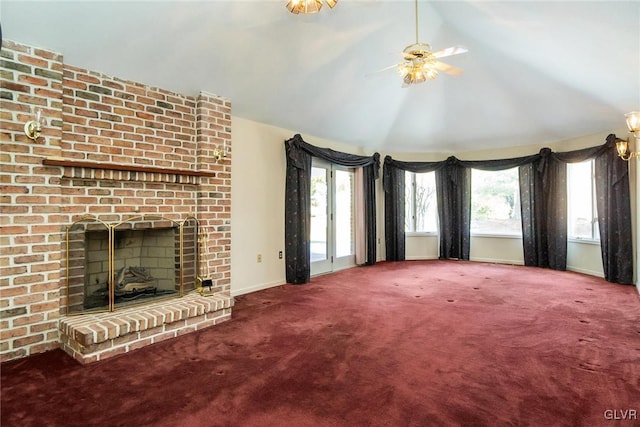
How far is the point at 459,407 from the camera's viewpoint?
1909 mm

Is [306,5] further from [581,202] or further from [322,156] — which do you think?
[581,202]

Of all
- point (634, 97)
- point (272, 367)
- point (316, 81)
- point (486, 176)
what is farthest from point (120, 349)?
point (486, 176)

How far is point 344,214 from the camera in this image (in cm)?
621

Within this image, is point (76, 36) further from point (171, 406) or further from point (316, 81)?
point (171, 406)

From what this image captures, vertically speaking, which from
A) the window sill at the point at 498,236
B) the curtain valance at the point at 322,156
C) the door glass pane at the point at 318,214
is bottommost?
the window sill at the point at 498,236

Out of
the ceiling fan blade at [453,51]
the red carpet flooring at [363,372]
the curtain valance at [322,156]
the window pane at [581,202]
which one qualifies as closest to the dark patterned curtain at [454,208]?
the curtain valance at [322,156]

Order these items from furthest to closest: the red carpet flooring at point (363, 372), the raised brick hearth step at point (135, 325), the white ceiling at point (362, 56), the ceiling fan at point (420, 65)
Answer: the ceiling fan at point (420, 65) → the white ceiling at point (362, 56) → the raised brick hearth step at point (135, 325) → the red carpet flooring at point (363, 372)

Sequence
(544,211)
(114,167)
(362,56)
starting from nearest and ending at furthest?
1. (114,167)
2. (362,56)
3. (544,211)

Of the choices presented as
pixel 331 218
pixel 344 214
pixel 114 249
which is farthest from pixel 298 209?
pixel 114 249

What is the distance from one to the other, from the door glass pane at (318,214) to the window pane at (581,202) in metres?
4.12

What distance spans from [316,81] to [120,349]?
349 centimetres

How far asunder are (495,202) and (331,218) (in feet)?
11.5

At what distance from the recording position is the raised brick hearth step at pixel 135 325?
248cm

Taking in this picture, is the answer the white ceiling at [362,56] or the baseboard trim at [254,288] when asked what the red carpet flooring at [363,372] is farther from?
the white ceiling at [362,56]
